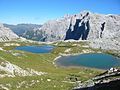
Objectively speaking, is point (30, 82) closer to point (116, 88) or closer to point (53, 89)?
point (53, 89)

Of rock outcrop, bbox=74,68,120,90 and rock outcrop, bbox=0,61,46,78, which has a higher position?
rock outcrop, bbox=74,68,120,90

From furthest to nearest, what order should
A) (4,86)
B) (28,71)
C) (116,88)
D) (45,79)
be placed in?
(28,71), (45,79), (4,86), (116,88)

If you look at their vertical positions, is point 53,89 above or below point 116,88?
below

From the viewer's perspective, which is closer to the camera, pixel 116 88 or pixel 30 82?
pixel 116 88

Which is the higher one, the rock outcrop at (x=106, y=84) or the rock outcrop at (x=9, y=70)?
the rock outcrop at (x=106, y=84)

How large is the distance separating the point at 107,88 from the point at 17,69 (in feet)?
151

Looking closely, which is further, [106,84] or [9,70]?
[9,70]

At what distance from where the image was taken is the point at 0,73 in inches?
2660

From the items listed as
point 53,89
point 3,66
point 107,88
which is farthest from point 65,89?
point 3,66

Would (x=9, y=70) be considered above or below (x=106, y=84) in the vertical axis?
below

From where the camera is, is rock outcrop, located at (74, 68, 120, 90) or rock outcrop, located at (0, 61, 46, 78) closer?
rock outcrop, located at (74, 68, 120, 90)

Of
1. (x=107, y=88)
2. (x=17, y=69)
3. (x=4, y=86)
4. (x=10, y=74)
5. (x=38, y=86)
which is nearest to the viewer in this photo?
(x=107, y=88)

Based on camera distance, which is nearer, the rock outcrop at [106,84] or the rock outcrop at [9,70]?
the rock outcrop at [106,84]

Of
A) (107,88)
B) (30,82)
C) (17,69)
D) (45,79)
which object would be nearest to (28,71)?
(17,69)
